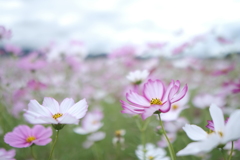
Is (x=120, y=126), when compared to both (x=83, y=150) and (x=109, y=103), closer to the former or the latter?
(x=83, y=150)

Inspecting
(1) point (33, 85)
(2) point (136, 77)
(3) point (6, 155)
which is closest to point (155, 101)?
(2) point (136, 77)

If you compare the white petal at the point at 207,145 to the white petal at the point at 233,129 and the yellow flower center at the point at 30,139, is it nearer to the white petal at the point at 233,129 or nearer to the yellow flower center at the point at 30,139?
the white petal at the point at 233,129

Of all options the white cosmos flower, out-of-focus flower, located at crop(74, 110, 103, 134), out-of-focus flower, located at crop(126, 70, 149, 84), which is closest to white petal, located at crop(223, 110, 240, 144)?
the white cosmos flower

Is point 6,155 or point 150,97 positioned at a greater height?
point 150,97

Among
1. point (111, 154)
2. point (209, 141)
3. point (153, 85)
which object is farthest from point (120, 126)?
point (209, 141)

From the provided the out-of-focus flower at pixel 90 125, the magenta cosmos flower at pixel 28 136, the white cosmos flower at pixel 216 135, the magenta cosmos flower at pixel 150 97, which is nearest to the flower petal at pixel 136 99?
the magenta cosmos flower at pixel 150 97

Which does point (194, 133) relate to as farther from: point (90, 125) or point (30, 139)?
point (90, 125)

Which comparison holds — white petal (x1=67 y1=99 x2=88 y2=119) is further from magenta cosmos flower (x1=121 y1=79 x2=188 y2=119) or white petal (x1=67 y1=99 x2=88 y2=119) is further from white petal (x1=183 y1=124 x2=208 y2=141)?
white petal (x1=183 y1=124 x2=208 y2=141)
